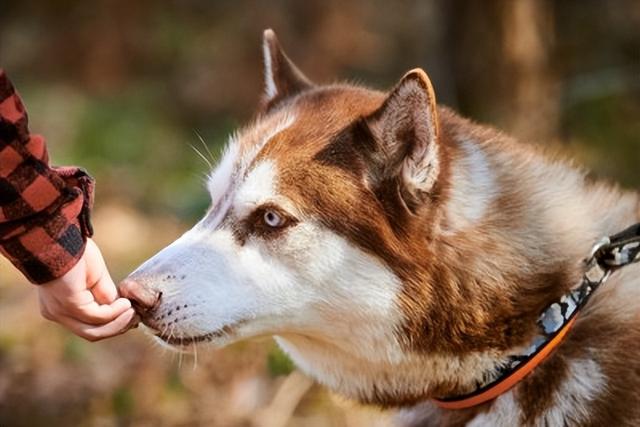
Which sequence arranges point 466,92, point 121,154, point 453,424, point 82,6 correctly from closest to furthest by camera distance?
point 453,424
point 466,92
point 121,154
point 82,6

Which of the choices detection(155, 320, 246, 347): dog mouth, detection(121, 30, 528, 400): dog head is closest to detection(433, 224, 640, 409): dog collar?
detection(121, 30, 528, 400): dog head

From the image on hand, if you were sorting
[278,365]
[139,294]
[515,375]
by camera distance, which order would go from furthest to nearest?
[278,365] → [515,375] → [139,294]

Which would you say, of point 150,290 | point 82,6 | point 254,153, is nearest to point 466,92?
point 254,153

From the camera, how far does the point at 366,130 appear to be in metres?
3.38

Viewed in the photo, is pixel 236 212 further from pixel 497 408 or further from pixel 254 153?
pixel 497 408

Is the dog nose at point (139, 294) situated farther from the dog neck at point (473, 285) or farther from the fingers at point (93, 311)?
the dog neck at point (473, 285)

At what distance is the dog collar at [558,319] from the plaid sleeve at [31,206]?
1.30 metres

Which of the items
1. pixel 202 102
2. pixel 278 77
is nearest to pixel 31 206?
pixel 278 77

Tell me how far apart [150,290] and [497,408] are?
1.12m

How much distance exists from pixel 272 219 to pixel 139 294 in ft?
1.58

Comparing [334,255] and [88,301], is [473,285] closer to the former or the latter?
[334,255]

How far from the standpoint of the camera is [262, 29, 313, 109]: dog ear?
405 cm

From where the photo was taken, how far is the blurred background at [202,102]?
16.9 feet

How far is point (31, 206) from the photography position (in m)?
2.81
